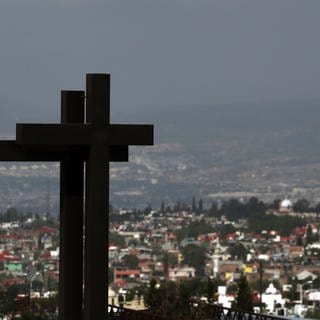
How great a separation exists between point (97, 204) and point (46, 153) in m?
0.42

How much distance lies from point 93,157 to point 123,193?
93069mm

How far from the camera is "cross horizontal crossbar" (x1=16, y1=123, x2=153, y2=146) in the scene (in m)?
7.92

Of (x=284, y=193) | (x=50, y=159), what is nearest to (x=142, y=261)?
(x=284, y=193)

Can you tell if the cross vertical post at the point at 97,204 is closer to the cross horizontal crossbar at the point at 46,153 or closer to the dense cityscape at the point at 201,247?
the cross horizontal crossbar at the point at 46,153

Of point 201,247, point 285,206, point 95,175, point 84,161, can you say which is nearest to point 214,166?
point 285,206

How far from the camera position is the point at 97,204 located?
8.09m

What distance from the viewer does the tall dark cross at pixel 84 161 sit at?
8.05 m

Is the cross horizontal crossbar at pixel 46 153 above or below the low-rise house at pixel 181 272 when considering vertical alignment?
below

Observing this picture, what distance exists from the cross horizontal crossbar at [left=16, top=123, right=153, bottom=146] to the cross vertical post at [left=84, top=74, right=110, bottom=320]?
19mm

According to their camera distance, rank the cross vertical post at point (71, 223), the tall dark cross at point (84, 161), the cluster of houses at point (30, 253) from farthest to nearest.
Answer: the cluster of houses at point (30, 253) < the cross vertical post at point (71, 223) < the tall dark cross at point (84, 161)

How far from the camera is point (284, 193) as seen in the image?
4146 inches

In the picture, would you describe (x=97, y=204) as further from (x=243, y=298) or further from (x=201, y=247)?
(x=201, y=247)

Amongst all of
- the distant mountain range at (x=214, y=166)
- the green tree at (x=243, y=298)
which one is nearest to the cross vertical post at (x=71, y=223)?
the green tree at (x=243, y=298)

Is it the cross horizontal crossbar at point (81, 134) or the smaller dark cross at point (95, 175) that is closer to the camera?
the cross horizontal crossbar at point (81, 134)
